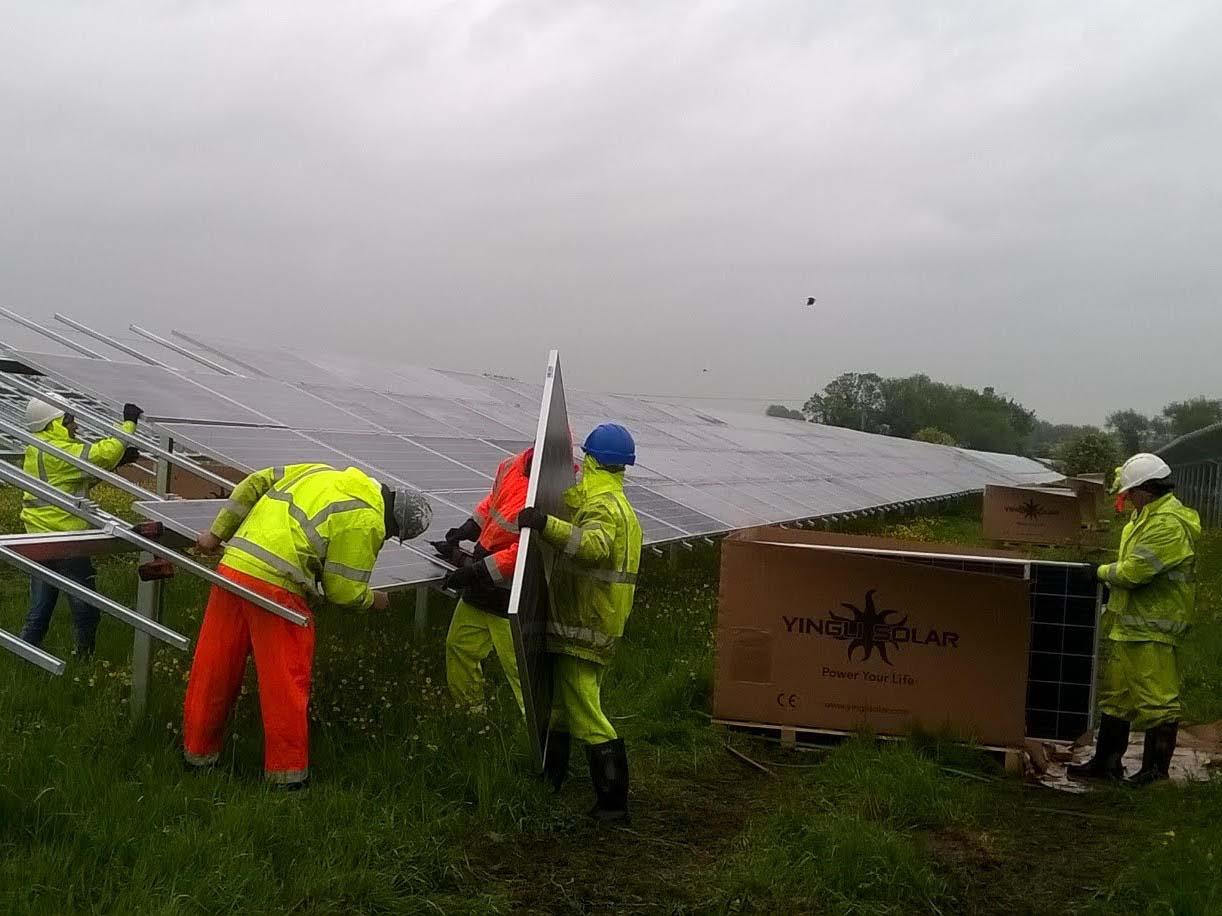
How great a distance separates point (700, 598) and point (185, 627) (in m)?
4.36

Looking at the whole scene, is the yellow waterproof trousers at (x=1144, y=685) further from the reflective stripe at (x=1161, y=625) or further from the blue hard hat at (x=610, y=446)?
the blue hard hat at (x=610, y=446)

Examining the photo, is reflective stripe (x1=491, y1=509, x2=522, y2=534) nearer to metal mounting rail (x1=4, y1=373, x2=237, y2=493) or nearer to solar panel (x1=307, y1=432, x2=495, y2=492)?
A: metal mounting rail (x1=4, y1=373, x2=237, y2=493)

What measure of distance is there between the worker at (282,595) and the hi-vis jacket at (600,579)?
0.89 m

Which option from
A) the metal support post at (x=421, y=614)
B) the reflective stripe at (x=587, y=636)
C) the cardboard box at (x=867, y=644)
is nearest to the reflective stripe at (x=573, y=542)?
the reflective stripe at (x=587, y=636)

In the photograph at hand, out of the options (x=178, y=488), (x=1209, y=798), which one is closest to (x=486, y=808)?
(x=1209, y=798)

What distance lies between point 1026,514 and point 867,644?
586 inches

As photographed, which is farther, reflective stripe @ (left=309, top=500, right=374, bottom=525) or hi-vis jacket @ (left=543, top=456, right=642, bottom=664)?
hi-vis jacket @ (left=543, top=456, right=642, bottom=664)

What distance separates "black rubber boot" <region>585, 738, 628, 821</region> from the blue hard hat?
1.26 metres

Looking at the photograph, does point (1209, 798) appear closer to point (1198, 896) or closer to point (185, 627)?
point (1198, 896)

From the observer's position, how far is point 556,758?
5.40 metres

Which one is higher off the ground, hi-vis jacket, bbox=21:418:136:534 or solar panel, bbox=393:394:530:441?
solar panel, bbox=393:394:530:441

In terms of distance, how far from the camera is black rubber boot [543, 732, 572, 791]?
5387mm

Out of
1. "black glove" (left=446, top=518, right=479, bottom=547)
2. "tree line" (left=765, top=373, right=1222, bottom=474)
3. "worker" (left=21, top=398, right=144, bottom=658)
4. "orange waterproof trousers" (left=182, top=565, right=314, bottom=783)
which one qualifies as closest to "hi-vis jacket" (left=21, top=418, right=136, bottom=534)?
"worker" (left=21, top=398, right=144, bottom=658)

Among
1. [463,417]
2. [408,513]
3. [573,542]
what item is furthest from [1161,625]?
[463,417]
